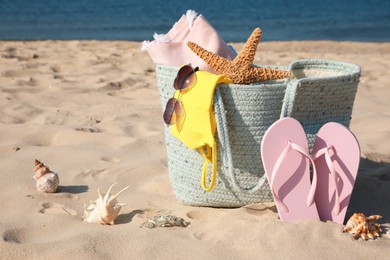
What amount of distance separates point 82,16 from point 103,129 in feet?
45.6

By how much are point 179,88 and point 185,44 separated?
1.40 ft

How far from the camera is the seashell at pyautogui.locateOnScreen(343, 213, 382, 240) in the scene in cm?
242

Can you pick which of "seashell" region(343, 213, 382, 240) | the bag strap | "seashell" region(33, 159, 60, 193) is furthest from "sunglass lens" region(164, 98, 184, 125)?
"seashell" region(343, 213, 382, 240)

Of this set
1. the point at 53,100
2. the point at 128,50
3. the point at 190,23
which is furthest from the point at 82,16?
the point at 190,23

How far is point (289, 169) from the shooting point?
2.60 m

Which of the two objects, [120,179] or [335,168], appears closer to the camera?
[335,168]

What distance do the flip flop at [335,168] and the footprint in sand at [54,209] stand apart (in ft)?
3.82

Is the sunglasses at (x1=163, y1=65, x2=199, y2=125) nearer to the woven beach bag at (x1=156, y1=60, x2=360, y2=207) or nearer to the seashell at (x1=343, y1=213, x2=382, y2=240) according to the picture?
the woven beach bag at (x1=156, y1=60, x2=360, y2=207)

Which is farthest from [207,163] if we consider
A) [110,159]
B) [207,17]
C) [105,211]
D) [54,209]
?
[207,17]

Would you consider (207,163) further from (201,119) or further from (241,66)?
(241,66)

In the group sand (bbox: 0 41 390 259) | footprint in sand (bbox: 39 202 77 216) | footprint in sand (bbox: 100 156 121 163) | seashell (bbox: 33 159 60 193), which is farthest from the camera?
footprint in sand (bbox: 100 156 121 163)

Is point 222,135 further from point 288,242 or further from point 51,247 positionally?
point 51,247

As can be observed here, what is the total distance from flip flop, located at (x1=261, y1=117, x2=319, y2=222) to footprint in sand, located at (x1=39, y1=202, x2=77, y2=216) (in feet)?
3.22

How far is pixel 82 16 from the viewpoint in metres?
17.7
